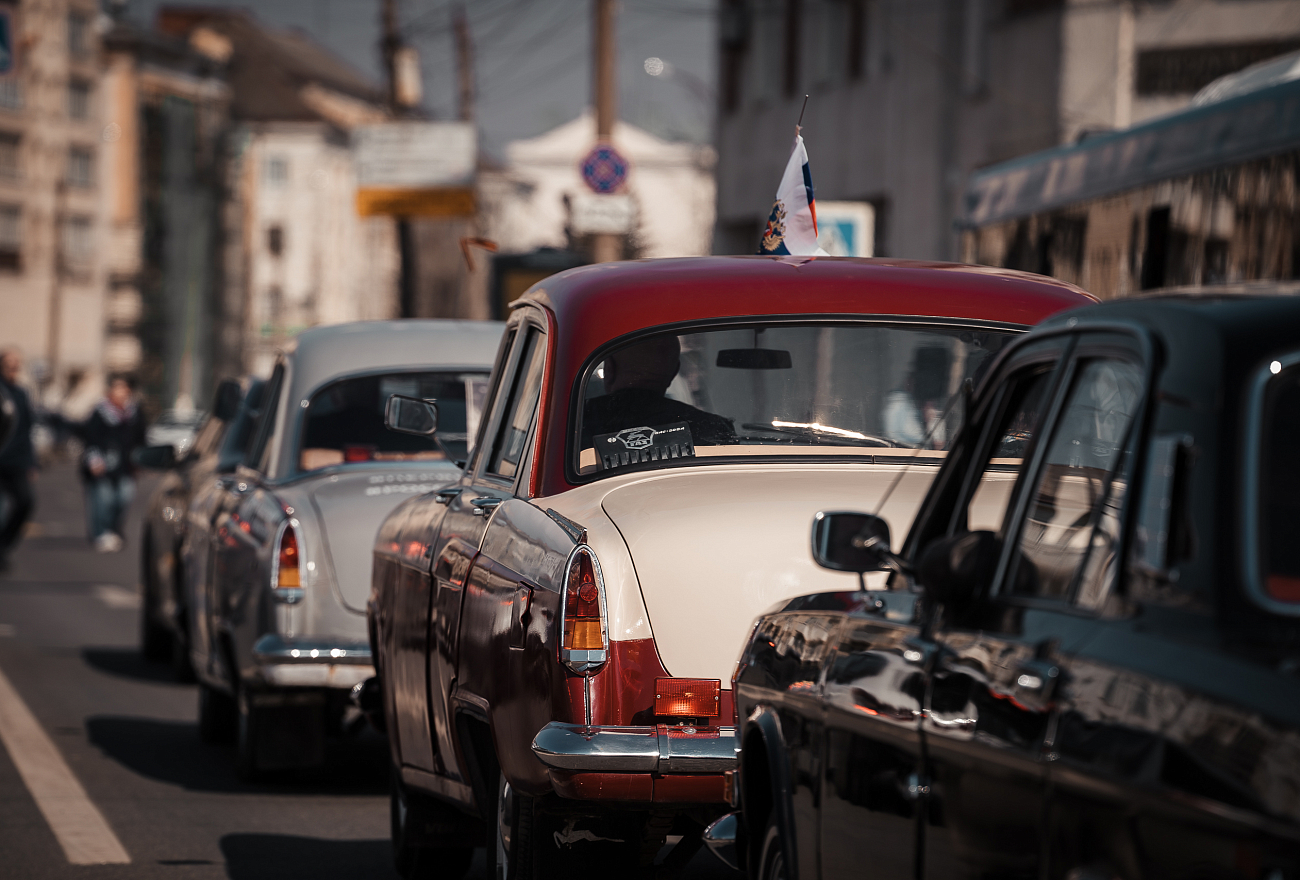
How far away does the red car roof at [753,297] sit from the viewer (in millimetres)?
5984

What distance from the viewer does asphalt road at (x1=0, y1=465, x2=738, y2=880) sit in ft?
24.4

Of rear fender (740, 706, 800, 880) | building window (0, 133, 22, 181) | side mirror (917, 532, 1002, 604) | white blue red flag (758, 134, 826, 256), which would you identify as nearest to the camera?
side mirror (917, 532, 1002, 604)

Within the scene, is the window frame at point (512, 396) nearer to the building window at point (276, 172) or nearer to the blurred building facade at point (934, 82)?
the blurred building facade at point (934, 82)

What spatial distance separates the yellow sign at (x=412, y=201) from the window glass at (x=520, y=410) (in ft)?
100

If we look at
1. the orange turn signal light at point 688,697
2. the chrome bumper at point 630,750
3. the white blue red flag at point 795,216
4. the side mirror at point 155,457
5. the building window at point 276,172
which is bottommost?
the side mirror at point 155,457

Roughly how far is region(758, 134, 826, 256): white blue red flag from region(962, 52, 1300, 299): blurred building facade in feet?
10.3

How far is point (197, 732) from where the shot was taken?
1096cm

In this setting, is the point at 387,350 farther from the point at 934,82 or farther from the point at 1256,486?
the point at 934,82

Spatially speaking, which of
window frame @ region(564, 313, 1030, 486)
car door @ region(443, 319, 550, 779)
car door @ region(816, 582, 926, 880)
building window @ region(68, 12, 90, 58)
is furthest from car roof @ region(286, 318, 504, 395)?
building window @ region(68, 12, 90, 58)

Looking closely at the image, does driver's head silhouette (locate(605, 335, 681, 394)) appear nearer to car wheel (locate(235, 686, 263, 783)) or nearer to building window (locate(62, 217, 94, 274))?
car wheel (locate(235, 686, 263, 783))

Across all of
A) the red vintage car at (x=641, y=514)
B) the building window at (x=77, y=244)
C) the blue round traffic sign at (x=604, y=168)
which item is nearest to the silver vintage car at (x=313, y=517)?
the red vintage car at (x=641, y=514)

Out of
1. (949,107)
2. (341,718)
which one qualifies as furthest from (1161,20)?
(341,718)

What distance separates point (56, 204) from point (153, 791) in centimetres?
7740

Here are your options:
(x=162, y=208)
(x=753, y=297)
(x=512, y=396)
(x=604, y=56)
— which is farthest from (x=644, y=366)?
(x=162, y=208)
